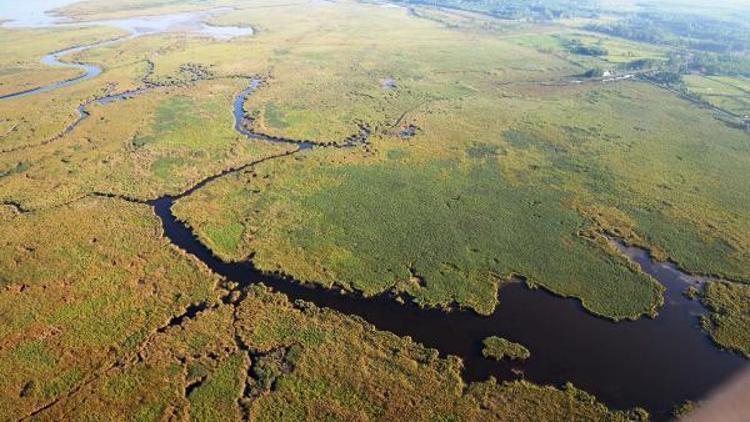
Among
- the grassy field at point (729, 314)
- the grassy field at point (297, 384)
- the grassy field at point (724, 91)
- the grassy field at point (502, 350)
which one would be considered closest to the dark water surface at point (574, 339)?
the grassy field at point (502, 350)

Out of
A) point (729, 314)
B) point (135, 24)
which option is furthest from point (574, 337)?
point (135, 24)

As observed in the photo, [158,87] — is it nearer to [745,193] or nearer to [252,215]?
[252,215]

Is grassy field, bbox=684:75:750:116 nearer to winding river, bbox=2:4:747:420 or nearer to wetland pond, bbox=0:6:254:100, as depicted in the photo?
winding river, bbox=2:4:747:420

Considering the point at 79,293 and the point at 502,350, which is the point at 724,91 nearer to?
the point at 502,350

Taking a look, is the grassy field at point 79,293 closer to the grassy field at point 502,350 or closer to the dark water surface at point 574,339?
the dark water surface at point 574,339

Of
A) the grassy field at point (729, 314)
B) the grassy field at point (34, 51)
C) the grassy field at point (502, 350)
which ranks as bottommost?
the grassy field at point (502, 350)

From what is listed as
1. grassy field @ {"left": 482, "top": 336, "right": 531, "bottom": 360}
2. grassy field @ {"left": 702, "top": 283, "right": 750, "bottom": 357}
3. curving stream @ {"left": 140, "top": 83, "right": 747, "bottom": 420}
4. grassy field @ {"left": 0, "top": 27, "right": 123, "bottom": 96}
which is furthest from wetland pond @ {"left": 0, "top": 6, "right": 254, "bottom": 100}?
grassy field @ {"left": 702, "top": 283, "right": 750, "bottom": 357}

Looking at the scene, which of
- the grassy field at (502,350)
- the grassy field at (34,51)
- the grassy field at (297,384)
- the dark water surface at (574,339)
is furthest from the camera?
the grassy field at (34,51)

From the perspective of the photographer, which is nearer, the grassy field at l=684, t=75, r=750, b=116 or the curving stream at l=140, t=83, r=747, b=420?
the curving stream at l=140, t=83, r=747, b=420

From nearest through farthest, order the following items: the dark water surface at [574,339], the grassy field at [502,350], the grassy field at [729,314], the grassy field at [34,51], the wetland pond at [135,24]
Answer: the dark water surface at [574,339], the grassy field at [502,350], the grassy field at [729,314], the grassy field at [34,51], the wetland pond at [135,24]

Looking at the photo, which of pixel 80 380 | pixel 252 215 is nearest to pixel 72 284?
pixel 80 380
